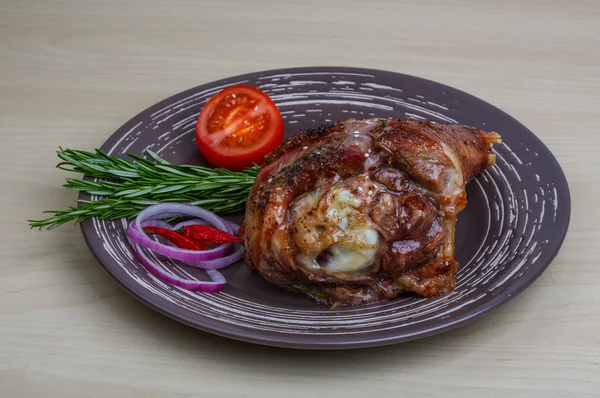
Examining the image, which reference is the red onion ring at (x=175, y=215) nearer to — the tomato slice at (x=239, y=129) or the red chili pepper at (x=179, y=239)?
the red chili pepper at (x=179, y=239)

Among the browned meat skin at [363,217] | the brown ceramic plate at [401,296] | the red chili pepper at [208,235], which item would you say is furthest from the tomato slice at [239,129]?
the browned meat skin at [363,217]

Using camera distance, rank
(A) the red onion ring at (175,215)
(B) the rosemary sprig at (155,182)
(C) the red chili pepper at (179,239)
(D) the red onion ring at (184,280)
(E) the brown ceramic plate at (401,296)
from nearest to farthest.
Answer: (E) the brown ceramic plate at (401,296) → (D) the red onion ring at (184,280) → (A) the red onion ring at (175,215) → (C) the red chili pepper at (179,239) → (B) the rosemary sprig at (155,182)

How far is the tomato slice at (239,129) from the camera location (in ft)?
17.0

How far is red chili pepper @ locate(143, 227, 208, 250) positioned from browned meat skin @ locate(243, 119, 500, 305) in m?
0.41

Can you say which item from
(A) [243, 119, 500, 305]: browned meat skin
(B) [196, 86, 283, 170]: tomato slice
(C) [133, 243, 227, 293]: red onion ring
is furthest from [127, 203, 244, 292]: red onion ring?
(B) [196, 86, 283, 170]: tomato slice

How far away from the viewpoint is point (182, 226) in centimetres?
A: 466

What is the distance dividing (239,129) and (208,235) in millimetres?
971

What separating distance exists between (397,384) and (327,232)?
77cm

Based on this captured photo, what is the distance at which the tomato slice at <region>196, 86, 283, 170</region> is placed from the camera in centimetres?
518

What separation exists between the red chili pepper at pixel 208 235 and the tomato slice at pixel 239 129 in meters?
0.77

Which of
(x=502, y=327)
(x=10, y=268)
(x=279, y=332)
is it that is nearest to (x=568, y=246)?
(x=502, y=327)

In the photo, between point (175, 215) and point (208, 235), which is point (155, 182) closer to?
point (175, 215)

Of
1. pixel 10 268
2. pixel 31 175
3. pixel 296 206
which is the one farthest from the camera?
pixel 31 175

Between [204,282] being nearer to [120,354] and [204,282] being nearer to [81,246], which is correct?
[120,354]
